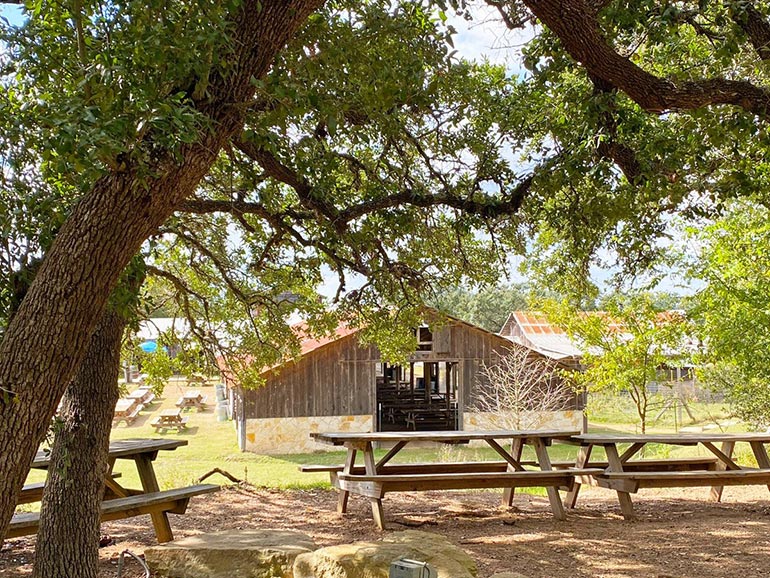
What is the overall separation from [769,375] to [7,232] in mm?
10603

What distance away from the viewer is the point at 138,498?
6793 mm

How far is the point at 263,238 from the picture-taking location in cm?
878

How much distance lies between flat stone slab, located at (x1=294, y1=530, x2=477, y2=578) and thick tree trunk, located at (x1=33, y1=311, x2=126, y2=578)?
1.85m

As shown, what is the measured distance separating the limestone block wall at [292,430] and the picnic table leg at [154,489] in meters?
13.8

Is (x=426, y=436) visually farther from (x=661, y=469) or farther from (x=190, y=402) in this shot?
(x=190, y=402)

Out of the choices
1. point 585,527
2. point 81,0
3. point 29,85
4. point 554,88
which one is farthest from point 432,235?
point 81,0

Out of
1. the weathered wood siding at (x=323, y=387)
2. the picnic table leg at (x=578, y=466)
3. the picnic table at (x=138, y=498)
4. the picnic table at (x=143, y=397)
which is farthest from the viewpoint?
the picnic table at (x=143, y=397)

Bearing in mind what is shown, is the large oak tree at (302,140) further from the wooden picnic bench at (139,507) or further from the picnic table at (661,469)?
the wooden picnic bench at (139,507)

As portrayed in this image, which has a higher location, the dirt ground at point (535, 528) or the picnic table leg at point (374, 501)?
the picnic table leg at point (374, 501)

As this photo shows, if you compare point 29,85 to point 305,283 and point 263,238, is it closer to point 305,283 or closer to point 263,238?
point 263,238

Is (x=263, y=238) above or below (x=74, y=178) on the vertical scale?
above

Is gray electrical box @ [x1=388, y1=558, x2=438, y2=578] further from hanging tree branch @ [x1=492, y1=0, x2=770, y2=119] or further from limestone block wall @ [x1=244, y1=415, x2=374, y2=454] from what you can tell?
limestone block wall @ [x1=244, y1=415, x2=374, y2=454]

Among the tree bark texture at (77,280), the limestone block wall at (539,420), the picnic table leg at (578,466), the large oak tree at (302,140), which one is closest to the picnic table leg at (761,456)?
the picnic table leg at (578,466)

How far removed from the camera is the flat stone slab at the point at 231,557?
16.4ft
